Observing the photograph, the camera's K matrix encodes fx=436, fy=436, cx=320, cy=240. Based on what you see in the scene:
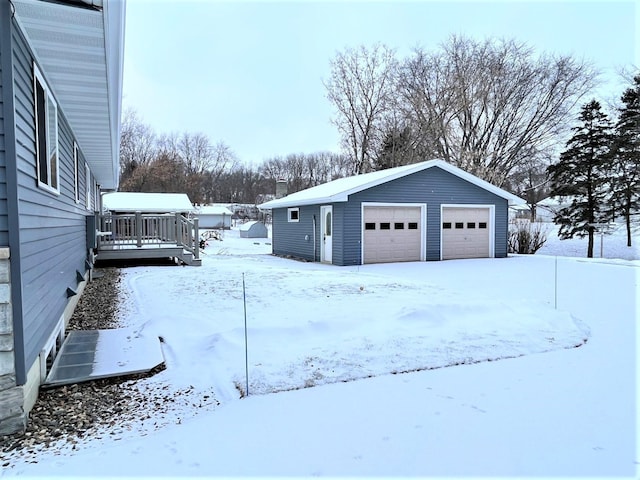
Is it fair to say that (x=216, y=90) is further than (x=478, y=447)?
Yes

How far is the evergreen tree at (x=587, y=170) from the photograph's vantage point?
856 inches

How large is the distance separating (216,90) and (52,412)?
1279cm

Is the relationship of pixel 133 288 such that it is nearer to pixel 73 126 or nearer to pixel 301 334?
pixel 73 126

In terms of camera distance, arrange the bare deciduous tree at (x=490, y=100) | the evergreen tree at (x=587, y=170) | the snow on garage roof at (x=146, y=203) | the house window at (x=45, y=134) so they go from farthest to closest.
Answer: the bare deciduous tree at (x=490, y=100), the evergreen tree at (x=587, y=170), the snow on garage roof at (x=146, y=203), the house window at (x=45, y=134)

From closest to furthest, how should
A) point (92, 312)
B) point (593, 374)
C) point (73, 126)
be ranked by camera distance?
point (593, 374)
point (92, 312)
point (73, 126)

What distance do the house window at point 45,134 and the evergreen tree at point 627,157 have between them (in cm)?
2148

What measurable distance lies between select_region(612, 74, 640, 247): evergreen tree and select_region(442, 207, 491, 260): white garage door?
9.16 m

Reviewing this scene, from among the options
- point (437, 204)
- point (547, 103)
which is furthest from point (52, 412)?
point (547, 103)

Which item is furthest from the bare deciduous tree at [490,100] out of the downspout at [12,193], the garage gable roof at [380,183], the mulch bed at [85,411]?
the downspout at [12,193]

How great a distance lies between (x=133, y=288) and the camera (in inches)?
324

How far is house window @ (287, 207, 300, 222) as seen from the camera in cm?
1591

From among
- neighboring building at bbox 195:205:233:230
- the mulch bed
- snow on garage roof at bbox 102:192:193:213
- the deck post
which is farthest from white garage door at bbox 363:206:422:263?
neighboring building at bbox 195:205:233:230

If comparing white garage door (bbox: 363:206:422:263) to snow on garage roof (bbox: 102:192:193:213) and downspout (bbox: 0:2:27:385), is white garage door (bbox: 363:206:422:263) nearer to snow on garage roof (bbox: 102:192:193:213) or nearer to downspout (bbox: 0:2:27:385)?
snow on garage roof (bbox: 102:192:193:213)

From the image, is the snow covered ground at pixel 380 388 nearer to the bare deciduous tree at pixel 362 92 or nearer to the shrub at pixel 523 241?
the shrub at pixel 523 241
